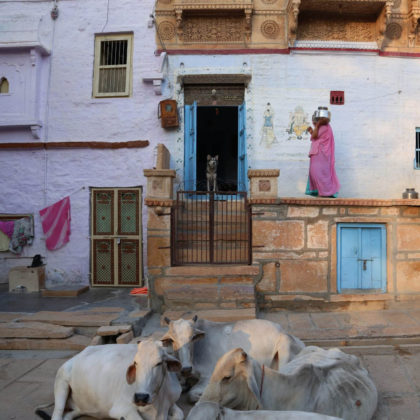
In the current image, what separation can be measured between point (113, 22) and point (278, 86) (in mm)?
4469

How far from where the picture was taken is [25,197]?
9.73m

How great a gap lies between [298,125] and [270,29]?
8.17 ft

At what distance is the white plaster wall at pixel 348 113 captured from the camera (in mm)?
9422

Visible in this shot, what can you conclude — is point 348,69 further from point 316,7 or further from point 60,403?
point 60,403

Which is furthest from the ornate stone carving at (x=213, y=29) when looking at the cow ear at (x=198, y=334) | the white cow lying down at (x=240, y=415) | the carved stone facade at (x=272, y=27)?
the white cow lying down at (x=240, y=415)

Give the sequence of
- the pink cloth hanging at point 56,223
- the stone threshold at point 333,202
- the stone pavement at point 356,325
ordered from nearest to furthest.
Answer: the stone pavement at point 356,325
the stone threshold at point 333,202
the pink cloth hanging at point 56,223

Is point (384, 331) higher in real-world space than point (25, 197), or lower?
lower

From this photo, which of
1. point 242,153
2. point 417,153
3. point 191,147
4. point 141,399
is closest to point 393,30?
point 417,153

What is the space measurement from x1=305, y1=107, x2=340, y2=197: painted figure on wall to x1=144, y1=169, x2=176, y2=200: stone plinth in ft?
9.88

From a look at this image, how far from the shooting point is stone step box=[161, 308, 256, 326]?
211 inches

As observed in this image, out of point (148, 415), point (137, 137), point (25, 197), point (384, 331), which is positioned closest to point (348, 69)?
point (137, 137)

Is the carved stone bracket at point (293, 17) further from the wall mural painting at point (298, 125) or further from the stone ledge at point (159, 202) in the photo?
the stone ledge at point (159, 202)

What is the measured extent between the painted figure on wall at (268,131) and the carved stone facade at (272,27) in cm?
163

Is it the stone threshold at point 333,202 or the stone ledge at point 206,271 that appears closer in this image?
the stone ledge at point 206,271
